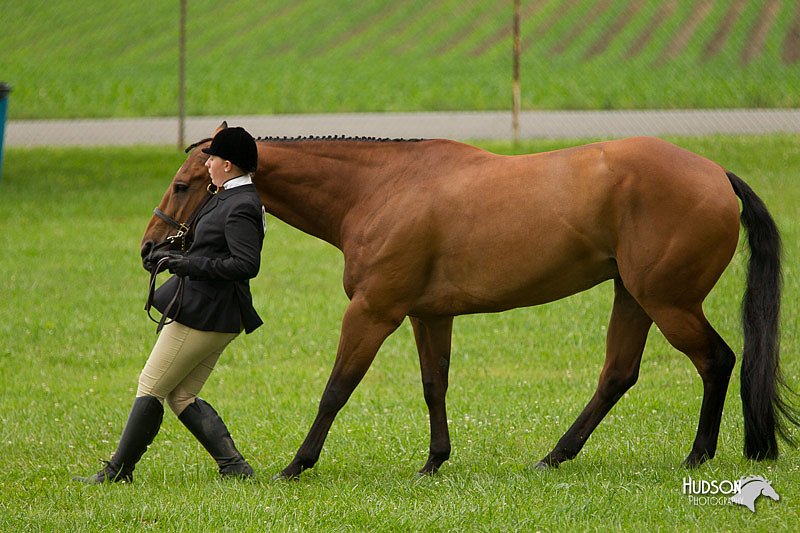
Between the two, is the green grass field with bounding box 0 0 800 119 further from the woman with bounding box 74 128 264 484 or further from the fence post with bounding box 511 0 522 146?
the woman with bounding box 74 128 264 484

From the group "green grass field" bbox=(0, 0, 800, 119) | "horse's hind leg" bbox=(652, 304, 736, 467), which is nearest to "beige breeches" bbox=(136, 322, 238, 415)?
"horse's hind leg" bbox=(652, 304, 736, 467)

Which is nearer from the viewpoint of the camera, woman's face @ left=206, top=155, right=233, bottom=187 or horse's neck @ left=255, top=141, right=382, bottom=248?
woman's face @ left=206, top=155, right=233, bottom=187

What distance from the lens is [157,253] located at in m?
5.51

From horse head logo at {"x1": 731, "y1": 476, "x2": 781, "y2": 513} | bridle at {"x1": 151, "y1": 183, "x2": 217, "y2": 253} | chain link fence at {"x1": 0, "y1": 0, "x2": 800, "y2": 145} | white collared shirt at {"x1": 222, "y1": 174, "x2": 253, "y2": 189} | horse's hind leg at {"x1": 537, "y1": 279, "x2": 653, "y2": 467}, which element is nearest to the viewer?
horse head logo at {"x1": 731, "y1": 476, "x2": 781, "y2": 513}

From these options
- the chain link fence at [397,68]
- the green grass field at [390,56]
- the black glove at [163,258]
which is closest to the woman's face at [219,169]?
the black glove at [163,258]

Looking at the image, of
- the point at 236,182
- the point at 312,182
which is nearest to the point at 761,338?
the point at 312,182

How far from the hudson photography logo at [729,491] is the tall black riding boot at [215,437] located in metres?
2.28

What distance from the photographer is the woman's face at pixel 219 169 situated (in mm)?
5438

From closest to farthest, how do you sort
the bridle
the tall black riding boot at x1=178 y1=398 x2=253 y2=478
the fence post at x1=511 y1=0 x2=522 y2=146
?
the bridle
the tall black riding boot at x1=178 y1=398 x2=253 y2=478
the fence post at x1=511 y1=0 x2=522 y2=146

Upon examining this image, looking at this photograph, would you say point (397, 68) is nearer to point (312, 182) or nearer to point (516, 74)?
point (516, 74)

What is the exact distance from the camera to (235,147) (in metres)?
5.41

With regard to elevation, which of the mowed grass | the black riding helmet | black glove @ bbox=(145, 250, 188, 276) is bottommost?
the mowed grass

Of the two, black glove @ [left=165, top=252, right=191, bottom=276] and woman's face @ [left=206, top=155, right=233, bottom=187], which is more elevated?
woman's face @ [left=206, top=155, right=233, bottom=187]

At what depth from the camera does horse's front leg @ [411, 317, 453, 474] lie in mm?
5914
